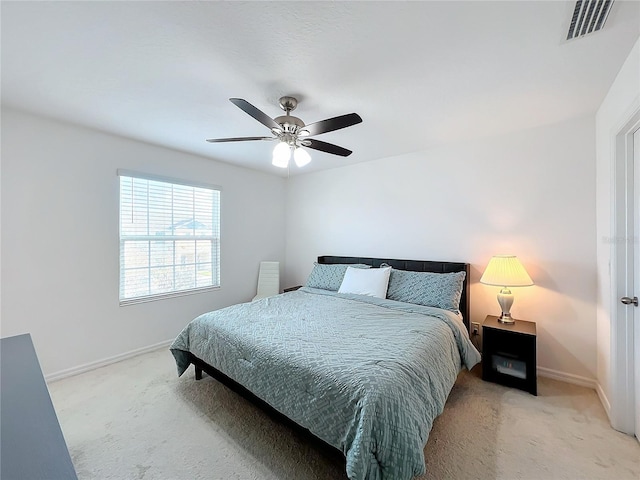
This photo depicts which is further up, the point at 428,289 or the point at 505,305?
the point at 428,289

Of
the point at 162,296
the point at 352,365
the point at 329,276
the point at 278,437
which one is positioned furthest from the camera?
the point at 329,276

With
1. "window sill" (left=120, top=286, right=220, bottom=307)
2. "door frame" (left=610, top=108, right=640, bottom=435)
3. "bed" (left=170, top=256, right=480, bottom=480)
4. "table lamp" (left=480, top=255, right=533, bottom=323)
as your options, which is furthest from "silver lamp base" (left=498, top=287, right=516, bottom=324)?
"window sill" (left=120, top=286, right=220, bottom=307)

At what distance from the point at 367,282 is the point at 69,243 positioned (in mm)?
3105

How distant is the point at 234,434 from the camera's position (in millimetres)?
1847

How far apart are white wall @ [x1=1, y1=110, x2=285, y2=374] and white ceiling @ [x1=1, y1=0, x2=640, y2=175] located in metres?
0.34

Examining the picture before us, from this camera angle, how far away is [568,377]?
98.7 inches

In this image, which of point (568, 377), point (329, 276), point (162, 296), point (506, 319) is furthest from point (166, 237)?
point (568, 377)

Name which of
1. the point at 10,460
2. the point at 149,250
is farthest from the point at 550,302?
the point at 149,250

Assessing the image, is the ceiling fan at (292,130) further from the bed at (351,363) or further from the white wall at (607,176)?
the white wall at (607,176)

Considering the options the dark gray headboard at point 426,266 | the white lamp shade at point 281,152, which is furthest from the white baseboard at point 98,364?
the white lamp shade at point 281,152

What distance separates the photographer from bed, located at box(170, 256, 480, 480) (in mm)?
1266

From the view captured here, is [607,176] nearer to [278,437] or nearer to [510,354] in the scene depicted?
[510,354]

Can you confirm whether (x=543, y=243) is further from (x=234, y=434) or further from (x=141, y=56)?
(x=141, y=56)

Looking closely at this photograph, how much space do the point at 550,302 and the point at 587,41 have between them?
2.18m
